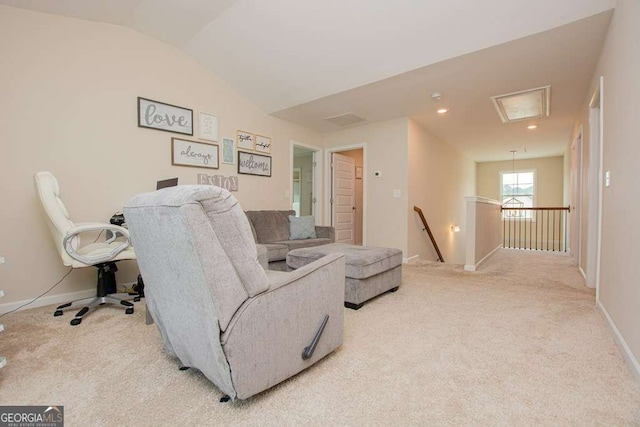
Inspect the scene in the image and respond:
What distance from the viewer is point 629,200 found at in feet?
5.58

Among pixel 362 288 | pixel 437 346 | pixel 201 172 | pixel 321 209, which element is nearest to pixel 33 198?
pixel 201 172

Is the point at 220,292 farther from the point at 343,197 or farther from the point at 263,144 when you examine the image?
the point at 343,197

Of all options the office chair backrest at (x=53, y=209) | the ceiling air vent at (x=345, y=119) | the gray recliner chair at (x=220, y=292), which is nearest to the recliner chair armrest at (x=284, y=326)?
the gray recliner chair at (x=220, y=292)

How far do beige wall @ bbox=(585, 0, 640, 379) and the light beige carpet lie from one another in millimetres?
242

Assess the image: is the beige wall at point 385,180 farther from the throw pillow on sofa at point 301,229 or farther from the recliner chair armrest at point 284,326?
the recliner chair armrest at point 284,326

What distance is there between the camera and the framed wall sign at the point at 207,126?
3888 mm

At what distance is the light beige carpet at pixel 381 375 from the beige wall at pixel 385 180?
2506mm

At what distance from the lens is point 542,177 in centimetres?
845

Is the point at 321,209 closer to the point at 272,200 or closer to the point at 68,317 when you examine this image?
the point at 272,200

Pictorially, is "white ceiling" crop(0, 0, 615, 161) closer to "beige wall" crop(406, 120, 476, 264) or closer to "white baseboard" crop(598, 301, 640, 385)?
"beige wall" crop(406, 120, 476, 264)

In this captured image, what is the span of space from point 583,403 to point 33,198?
413cm

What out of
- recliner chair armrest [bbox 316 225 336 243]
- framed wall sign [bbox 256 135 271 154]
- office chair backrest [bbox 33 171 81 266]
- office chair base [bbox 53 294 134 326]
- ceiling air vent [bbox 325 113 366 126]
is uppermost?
ceiling air vent [bbox 325 113 366 126]

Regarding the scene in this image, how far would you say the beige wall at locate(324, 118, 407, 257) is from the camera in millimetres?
4914

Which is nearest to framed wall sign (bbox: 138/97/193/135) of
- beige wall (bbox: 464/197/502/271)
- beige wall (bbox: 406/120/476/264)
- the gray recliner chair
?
the gray recliner chair
